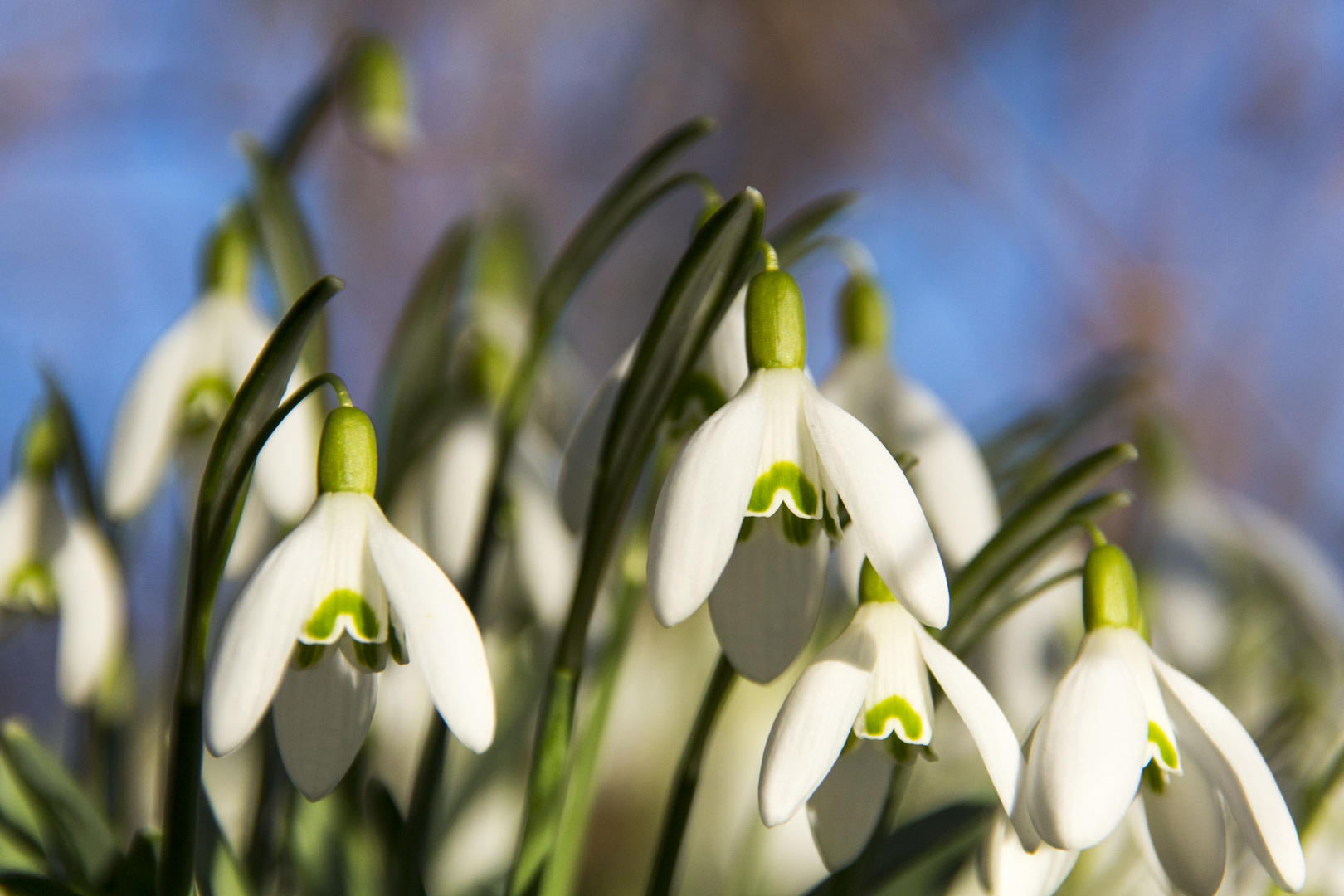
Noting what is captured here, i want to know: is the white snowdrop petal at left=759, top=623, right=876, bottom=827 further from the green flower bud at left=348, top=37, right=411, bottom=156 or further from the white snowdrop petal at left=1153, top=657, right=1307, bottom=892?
the green flower bud at left=348, top=37, right=411, bottom=156

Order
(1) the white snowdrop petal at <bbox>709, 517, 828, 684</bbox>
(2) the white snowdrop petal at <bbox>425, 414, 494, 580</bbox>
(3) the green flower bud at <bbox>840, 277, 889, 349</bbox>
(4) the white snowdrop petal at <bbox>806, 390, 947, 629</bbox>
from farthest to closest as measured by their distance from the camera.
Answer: (2) the white snowdrop petal at <bbox>425, 414, 494, 580</bbox>
(3) the green flower bud at <bbox>840, 277, 889, 349</bbox>
(1) the white snowdrop petal at <bbox>709, 517, 828, 684</bbox>
(4) the white snowdrop petal at <bbox>806, 390, 947, 629</bbox>

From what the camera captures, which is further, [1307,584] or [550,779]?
Answer: [1307,584]

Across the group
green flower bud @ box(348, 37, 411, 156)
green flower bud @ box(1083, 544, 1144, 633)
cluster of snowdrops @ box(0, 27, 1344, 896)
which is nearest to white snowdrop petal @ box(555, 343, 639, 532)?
cluster of snowdrops @ box(0, 27, 1344, 896)

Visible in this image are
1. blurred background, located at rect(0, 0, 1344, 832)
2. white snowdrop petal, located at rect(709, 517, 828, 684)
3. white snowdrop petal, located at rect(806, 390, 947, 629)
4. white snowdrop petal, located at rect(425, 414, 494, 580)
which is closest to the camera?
white snowdrop petal, located at rect(806, 390, 947, 629)

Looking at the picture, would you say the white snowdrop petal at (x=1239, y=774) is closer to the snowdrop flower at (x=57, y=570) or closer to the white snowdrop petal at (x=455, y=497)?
the white snowdrop petal at (x=455, y=497)

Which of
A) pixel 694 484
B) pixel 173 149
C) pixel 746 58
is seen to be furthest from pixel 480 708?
pixel 746 58

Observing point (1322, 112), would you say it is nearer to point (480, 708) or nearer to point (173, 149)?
point (173, 149)

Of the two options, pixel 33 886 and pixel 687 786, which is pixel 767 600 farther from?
pixel 33 886
